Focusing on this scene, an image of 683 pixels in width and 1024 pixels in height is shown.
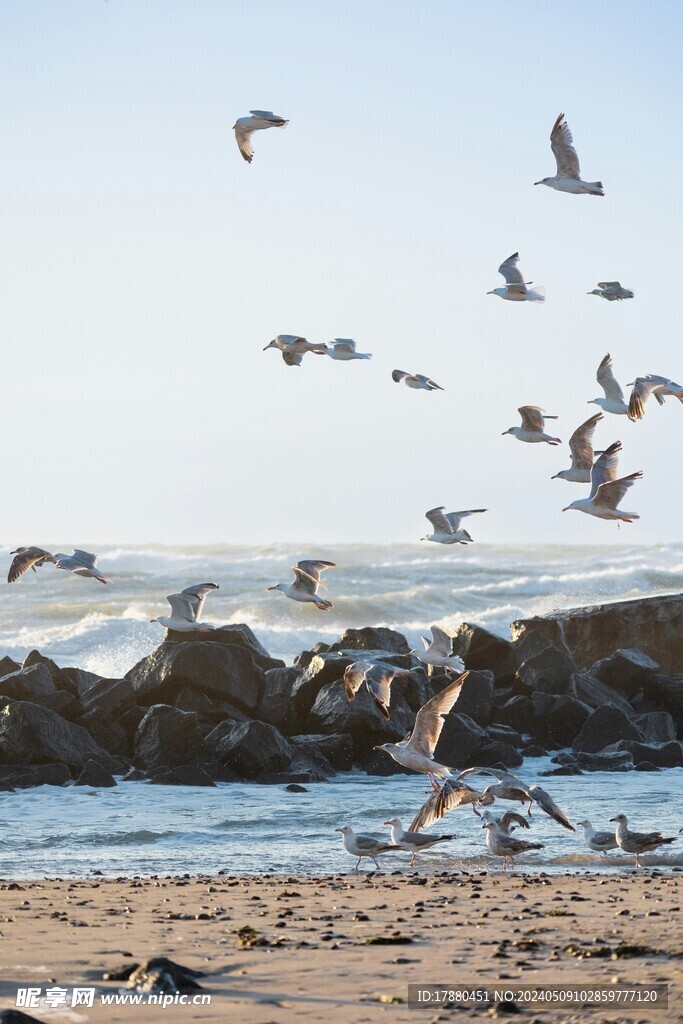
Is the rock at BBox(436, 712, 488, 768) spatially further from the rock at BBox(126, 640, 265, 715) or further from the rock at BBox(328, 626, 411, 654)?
the rock at BBox(328, 626, 411, 654)

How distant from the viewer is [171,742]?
1805 cm

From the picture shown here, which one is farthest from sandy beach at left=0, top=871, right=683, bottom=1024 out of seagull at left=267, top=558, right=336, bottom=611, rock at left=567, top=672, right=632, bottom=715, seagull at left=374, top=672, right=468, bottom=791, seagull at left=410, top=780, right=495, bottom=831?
rock at left=567, top=672, right=632, bottom=715

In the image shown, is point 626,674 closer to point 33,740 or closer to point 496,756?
point 496,756

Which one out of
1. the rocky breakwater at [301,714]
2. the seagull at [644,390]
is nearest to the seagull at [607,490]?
the seagull at [644,390]

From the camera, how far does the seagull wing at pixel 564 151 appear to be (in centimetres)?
1509

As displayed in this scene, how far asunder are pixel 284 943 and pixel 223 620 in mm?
35602

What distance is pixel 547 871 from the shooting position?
40.5 ft

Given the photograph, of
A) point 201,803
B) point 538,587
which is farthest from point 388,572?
point 201,803

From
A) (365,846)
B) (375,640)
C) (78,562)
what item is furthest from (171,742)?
(365,846)

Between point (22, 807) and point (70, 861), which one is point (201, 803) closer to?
point (22, 807)

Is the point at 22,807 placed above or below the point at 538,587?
below

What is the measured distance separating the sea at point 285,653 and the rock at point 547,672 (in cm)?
278

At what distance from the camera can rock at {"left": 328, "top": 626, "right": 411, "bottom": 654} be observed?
72.4 ft

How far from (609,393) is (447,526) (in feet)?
7.95
